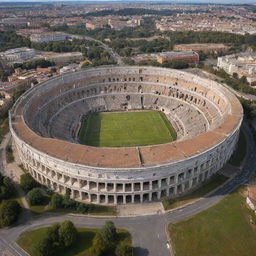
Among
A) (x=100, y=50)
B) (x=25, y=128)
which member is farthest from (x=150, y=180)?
(x=100, y=50)

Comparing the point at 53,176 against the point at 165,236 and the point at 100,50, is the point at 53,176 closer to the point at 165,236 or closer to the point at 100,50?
the point at 165,236

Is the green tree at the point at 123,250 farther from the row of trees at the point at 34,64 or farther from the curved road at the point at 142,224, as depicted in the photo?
the row of trees at the point at 34,64

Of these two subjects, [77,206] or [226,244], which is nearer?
[226,244]

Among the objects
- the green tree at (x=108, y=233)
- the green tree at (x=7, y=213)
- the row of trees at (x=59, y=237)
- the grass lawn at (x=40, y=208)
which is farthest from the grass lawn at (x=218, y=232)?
the green tree at (x=7, y=213)

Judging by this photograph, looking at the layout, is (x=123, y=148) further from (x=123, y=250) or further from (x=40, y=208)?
(x=123, y=250)

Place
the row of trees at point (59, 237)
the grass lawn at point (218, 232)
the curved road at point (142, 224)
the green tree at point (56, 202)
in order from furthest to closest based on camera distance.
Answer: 1. the green tree at point (56, 202)
2. the curved road at point (142, 224)
3. the grass lawn at point (218, 232)
4. the row of trees at point (59, 237)

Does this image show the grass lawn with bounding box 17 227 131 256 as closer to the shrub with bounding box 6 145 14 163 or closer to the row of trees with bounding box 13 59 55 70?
the shrub with bounding box 6 145 14 163

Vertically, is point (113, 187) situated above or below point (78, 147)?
below
